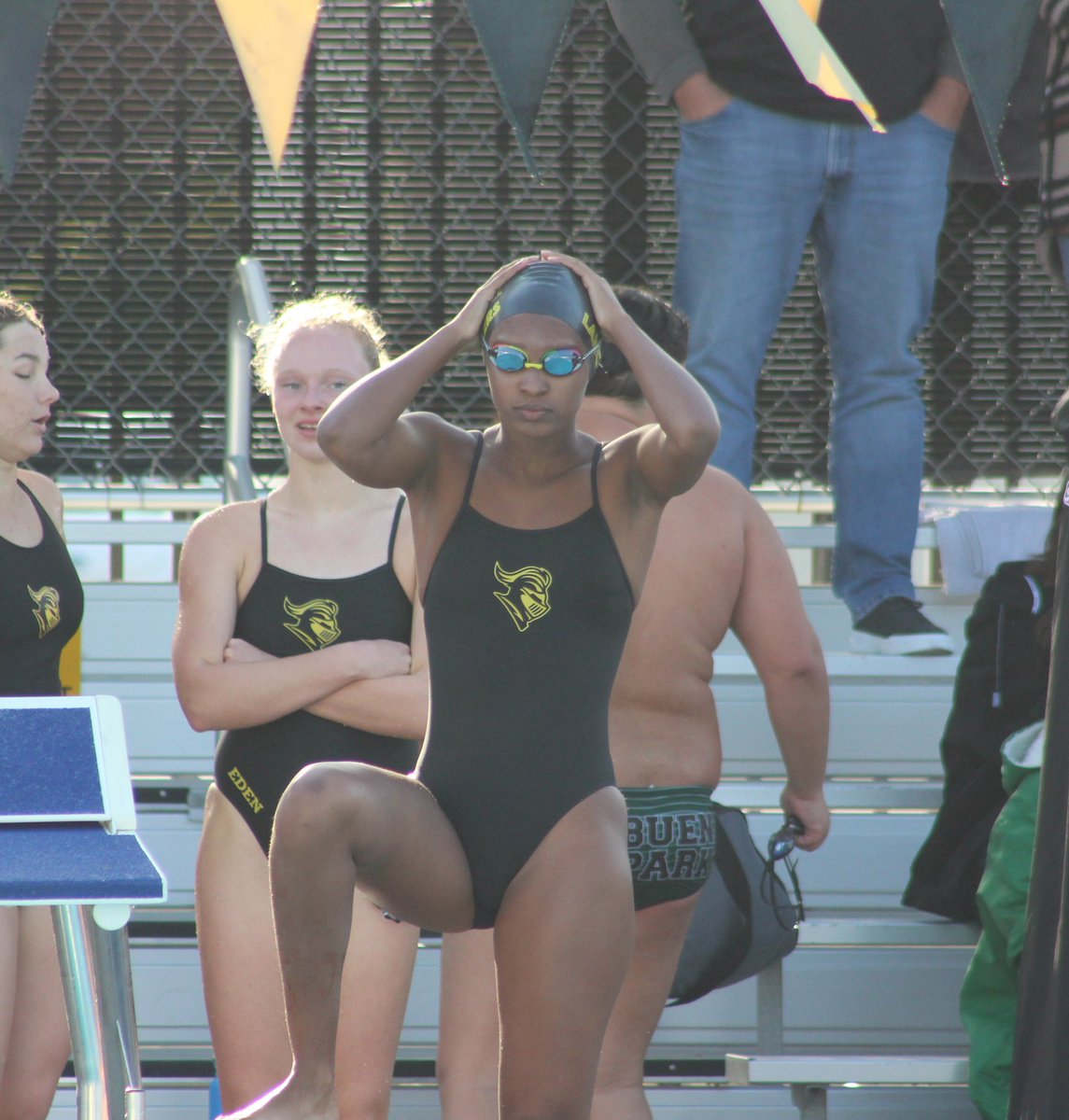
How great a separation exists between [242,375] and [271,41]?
1.25m

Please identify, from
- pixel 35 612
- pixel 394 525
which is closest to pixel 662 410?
pixel 394 525

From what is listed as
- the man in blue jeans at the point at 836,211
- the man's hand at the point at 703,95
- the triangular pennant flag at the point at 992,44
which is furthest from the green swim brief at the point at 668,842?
the man's hand at the point at 703,95

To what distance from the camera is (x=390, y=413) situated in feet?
7.45

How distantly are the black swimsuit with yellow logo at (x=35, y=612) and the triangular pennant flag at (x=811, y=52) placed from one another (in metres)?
1.62

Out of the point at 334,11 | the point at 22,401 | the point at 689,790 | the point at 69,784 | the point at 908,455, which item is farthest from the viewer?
the point at 334,11

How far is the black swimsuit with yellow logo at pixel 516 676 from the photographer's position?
2252 mm

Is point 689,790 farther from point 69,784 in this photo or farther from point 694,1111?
point 694,1111

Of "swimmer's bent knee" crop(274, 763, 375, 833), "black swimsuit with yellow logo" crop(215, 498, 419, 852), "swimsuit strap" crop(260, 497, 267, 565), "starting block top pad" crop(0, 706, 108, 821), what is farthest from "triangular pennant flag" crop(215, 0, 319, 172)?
"swimmer's bent knee" crop(274, 763, 375, 833)

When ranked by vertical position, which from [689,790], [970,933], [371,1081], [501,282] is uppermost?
[501,282]

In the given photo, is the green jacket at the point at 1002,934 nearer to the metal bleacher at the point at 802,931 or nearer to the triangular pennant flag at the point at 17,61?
the metal bleacher at the point at 802,931

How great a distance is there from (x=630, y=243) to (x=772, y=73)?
77.1 inches

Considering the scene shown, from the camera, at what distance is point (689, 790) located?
2.69m

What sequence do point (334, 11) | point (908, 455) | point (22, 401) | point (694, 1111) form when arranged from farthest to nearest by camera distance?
point (334, 11) < point (908, 455) < point (694, 1111) < point (22, 401)

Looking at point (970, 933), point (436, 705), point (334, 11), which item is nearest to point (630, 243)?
point (334, 11)
